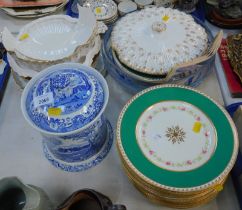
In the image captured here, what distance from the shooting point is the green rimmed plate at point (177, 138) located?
0.53m

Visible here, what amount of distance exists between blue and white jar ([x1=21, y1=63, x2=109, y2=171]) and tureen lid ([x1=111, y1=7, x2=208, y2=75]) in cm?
13

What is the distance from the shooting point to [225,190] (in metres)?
0.63

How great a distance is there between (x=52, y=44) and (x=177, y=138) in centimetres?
39

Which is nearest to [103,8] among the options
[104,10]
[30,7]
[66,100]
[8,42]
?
[104,10]

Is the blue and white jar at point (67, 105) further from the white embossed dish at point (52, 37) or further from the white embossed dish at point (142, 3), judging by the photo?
the white embossed dish at point (142, 3)

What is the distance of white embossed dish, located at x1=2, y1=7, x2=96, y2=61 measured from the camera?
70cm

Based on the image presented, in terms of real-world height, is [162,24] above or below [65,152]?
above

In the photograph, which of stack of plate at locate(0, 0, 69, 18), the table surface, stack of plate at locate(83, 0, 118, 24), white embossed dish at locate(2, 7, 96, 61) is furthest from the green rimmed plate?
stack of plate at locate(0, 0, 69, 18)

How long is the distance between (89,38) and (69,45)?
Result: 0.06 meters

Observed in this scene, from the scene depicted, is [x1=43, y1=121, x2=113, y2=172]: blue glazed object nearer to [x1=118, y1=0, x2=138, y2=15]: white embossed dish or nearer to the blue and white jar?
the blue and white jar

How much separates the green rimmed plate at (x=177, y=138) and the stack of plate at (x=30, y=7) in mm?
524

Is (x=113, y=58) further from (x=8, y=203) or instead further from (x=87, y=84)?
(x=8, y=203)

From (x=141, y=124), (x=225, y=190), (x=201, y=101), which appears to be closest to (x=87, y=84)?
(x=141, y=124)

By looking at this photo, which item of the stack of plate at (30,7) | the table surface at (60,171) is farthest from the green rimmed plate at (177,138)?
the stack of plate at (30,7)
